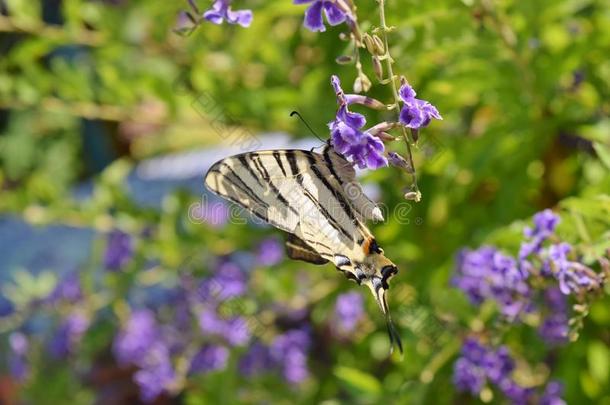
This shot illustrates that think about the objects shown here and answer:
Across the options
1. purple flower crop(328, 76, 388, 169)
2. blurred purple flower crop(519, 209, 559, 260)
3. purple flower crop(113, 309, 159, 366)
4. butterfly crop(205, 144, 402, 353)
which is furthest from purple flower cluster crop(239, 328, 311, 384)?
purple flower crop(328, 76, 388, 169)

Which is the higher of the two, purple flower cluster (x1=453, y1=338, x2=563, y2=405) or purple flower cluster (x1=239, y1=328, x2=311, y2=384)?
purple flower cluster (x1=453, y1=338, x2=563, y2=405)

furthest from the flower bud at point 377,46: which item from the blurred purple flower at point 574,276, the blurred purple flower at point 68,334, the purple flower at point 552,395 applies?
the blurred purple flower at point 68,334

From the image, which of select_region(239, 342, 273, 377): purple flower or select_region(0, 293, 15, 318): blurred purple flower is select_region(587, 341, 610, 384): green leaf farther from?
select_region(0, 293, 15, 318): blurred purple flower

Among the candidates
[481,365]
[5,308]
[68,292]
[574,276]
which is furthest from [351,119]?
[5,308]

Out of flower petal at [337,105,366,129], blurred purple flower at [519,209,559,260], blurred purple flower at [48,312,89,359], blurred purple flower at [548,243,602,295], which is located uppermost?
flower petal at [337,105,366,129]

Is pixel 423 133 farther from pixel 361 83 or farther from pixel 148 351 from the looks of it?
pixel 148 351

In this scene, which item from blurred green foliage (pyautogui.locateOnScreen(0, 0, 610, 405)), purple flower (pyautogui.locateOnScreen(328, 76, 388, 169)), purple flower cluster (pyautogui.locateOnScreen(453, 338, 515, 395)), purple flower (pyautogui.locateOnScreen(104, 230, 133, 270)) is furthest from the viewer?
purple flower (pyautogui.locateOnScreen(104, 230, 133, 270))
